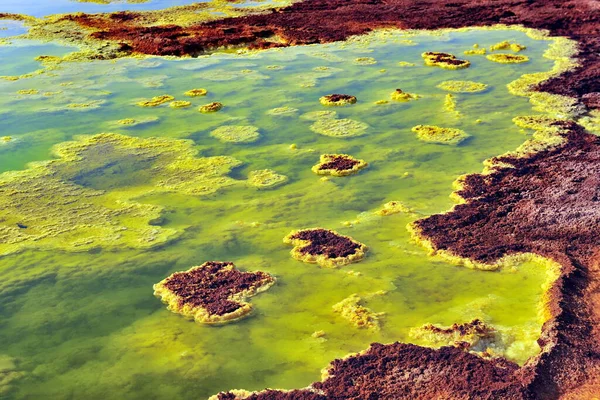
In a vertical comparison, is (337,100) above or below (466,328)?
above

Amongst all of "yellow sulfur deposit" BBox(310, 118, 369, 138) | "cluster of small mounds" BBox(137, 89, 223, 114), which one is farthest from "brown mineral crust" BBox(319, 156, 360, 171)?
"cluster of small mounds" BBox(137, 89, 223, 114)

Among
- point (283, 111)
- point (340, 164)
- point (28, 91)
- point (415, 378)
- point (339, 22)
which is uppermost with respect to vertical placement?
point (339, 22)

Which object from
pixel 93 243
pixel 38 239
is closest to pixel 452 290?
pixel 93 243

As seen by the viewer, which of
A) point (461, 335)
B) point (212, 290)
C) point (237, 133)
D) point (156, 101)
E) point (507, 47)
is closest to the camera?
point (461, 335)

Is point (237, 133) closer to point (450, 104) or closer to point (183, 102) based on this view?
point (183, 102)

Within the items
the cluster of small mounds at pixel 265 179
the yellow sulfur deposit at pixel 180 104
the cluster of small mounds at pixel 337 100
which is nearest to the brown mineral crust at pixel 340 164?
the cluster of small mounds at pixel 265 179

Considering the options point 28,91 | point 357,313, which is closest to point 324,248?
point 357,313

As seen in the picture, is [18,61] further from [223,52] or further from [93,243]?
[93,243]
